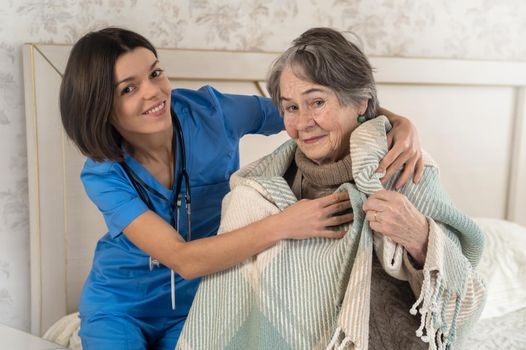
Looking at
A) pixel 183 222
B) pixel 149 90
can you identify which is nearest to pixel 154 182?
pixel 183 222

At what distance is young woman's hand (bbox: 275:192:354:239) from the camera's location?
1271 mm

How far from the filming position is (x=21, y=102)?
2061 mm

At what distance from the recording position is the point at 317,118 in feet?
4.39

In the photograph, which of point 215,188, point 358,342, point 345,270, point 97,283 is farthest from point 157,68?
point 358,342

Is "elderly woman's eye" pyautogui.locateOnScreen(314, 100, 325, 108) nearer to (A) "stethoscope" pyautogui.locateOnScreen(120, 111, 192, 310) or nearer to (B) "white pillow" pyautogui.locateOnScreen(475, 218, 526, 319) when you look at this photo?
(A) "stethoscope" pyautogui.locateOnScreen(120, 111, 192, 310)

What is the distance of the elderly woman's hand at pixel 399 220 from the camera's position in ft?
3.82

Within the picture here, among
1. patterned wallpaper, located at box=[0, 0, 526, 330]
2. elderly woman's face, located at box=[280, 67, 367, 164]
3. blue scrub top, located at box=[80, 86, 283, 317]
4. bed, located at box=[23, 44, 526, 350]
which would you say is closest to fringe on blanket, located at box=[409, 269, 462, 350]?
elderly woman's face, located at box=[280, 67, 367, 164]

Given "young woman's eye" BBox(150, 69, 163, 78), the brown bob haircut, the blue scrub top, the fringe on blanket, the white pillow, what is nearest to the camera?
the fringe on blanket

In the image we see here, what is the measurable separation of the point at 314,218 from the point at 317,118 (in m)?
0.22

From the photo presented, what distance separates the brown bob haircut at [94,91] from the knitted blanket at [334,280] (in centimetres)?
37

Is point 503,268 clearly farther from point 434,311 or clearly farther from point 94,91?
point 94,91

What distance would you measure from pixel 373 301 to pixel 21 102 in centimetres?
139

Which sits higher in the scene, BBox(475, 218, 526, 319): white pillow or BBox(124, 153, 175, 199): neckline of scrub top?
BBox(124, 153, 175, 199): neckline of scrub top

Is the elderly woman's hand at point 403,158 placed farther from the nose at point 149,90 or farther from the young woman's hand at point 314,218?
the nose at point 149,90
